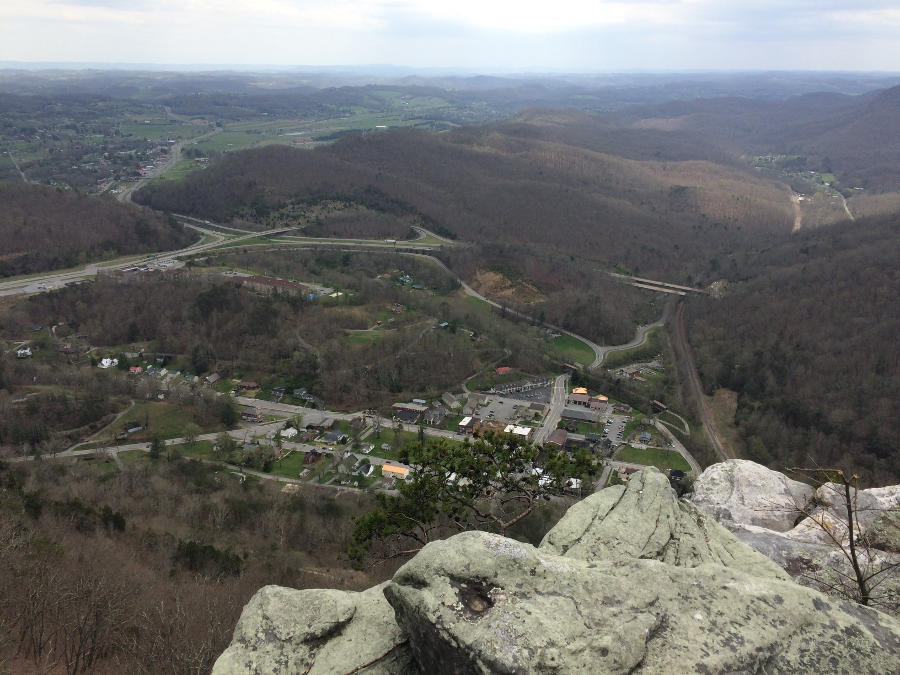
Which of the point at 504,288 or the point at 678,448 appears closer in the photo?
the point at 678,448

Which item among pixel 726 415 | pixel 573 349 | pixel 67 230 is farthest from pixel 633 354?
pixel 67 230

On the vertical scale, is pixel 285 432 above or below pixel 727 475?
below

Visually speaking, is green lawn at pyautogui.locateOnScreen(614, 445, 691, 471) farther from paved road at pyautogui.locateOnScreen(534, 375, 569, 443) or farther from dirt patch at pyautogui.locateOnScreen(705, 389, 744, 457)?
paved road at pyautogui.locateOnScreen(534, 375, 569, 443)

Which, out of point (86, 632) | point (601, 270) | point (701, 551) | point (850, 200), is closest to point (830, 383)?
point (601, 270)

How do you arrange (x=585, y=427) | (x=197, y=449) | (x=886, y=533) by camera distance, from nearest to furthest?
(x=886, y=533) < (x=197, y=449) < (x=585, y=427)

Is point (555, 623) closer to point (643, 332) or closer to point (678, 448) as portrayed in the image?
point (678, 448)

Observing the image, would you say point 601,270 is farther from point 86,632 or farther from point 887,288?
point 86,632
